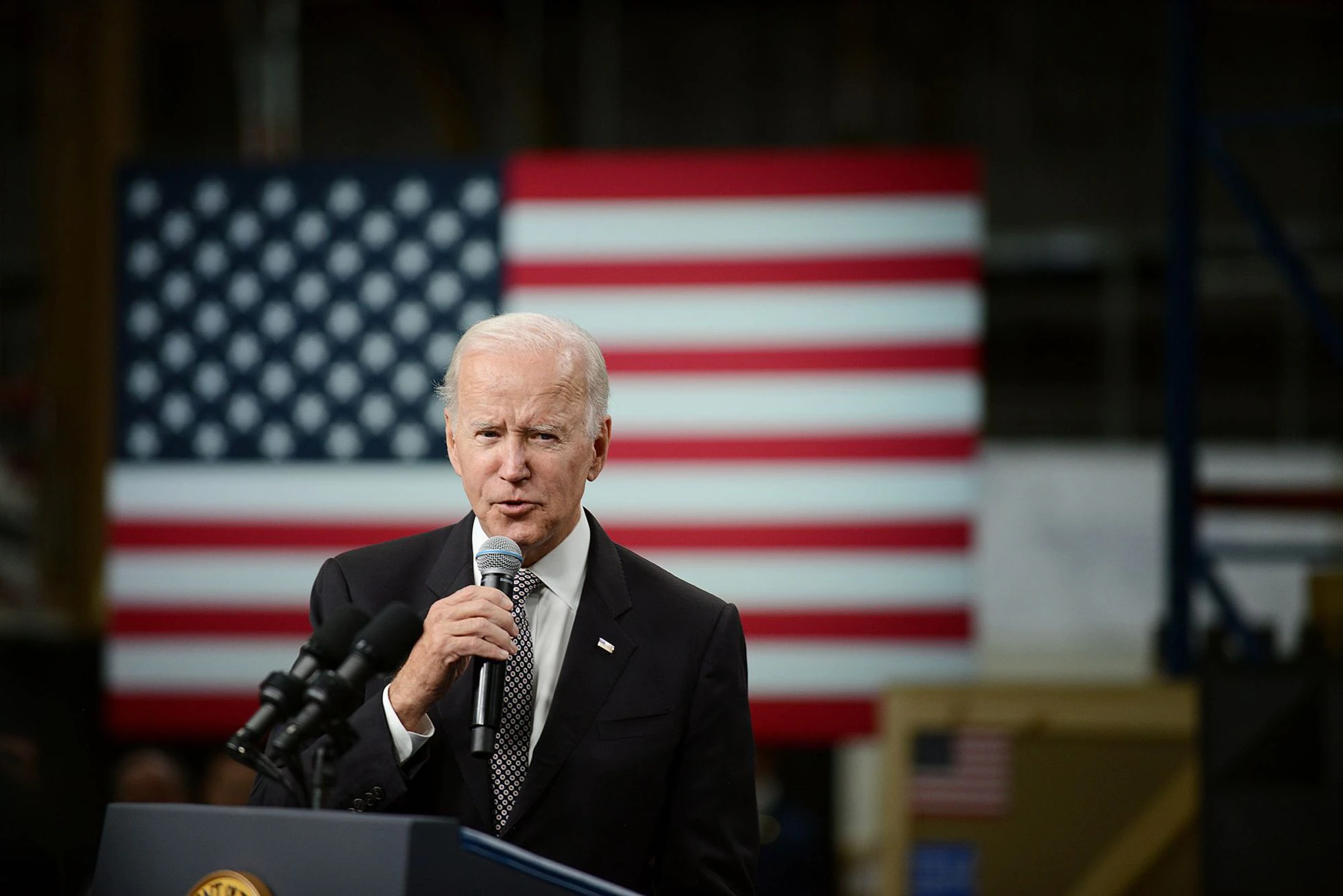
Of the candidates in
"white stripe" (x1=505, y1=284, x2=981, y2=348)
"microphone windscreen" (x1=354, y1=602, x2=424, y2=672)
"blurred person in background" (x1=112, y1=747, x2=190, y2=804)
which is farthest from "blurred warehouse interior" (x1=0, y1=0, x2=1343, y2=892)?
"microphone windscreen" (x1=354, y1=602, x2=424, y2=672)

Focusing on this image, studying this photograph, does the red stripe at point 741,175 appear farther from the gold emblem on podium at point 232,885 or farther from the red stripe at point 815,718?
the gold emblem on podium at point 232,885

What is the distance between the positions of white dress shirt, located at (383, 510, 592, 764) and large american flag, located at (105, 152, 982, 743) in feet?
12.5

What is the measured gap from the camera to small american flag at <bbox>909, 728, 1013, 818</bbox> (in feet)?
Result: 17.7

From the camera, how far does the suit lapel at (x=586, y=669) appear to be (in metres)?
1.76

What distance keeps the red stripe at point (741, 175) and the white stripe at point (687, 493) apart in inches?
38.7

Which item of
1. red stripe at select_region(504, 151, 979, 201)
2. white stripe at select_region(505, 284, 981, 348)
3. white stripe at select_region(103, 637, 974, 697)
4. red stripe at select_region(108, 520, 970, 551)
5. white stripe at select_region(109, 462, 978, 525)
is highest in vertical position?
red stripe at select_region(504, 151, 979, 201)

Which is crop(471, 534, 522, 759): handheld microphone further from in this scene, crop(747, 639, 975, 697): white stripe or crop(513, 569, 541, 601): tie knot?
crop(747, 639, 975, 697): white stripe

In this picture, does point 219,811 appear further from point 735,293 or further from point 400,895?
point 735,293

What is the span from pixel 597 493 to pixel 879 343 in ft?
A: 3.67

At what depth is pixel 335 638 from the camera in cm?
152

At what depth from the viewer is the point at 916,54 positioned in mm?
10781

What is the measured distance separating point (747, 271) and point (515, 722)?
4.18 m

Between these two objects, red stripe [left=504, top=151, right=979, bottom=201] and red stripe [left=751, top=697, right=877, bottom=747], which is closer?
red stripe [left=751, top=697, right=877, bottom=747]

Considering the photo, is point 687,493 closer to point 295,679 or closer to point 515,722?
point 515,722
